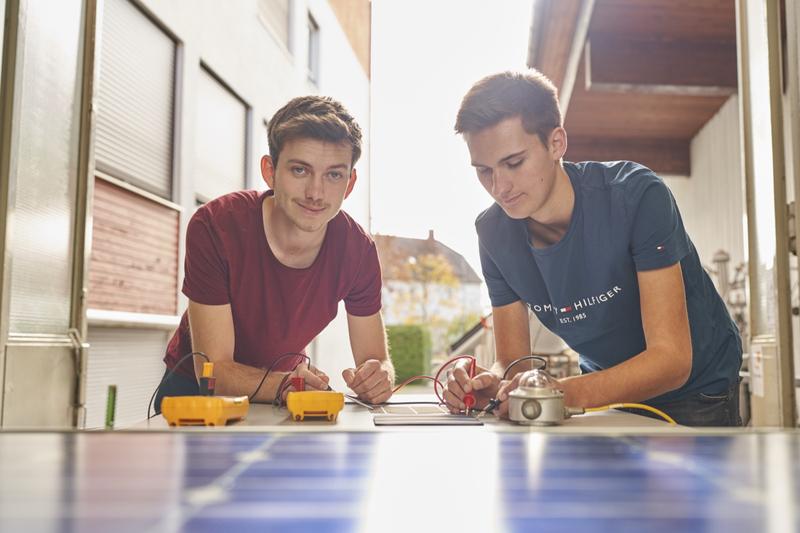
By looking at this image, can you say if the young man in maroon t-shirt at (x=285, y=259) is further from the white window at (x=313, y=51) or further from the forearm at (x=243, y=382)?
the white window at (x=313, y=51)

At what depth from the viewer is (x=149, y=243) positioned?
4129 mm

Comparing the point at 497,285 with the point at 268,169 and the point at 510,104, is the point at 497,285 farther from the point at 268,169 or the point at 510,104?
the point at 268,169

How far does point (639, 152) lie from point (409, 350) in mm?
4866

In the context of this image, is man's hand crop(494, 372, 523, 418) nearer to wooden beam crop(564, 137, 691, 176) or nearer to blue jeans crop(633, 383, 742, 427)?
blue jeans crop(633, 383, 742, 427)

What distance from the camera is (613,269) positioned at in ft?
5.23

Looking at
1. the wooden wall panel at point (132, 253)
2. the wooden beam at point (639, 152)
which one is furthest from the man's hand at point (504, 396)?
the wooden beam at point (639, 152)

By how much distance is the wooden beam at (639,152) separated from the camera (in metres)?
8.90

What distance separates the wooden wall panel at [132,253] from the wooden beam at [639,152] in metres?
5.86

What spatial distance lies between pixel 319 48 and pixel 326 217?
7.22 meters

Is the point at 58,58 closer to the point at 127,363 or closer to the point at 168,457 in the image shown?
the point at 168,457

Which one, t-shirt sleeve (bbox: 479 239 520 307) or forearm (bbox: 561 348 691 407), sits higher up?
t-shirt sleeve (bbox: 479 239 520 307)

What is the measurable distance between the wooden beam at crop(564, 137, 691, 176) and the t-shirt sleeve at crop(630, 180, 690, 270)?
7350 mm

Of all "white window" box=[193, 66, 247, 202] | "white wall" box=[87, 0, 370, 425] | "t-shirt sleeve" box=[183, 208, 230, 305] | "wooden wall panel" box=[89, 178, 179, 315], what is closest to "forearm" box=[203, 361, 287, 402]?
"t-shirt sleeve" box=[183, 208, 230, 305]

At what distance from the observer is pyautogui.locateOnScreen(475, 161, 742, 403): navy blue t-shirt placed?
1.55 meters
